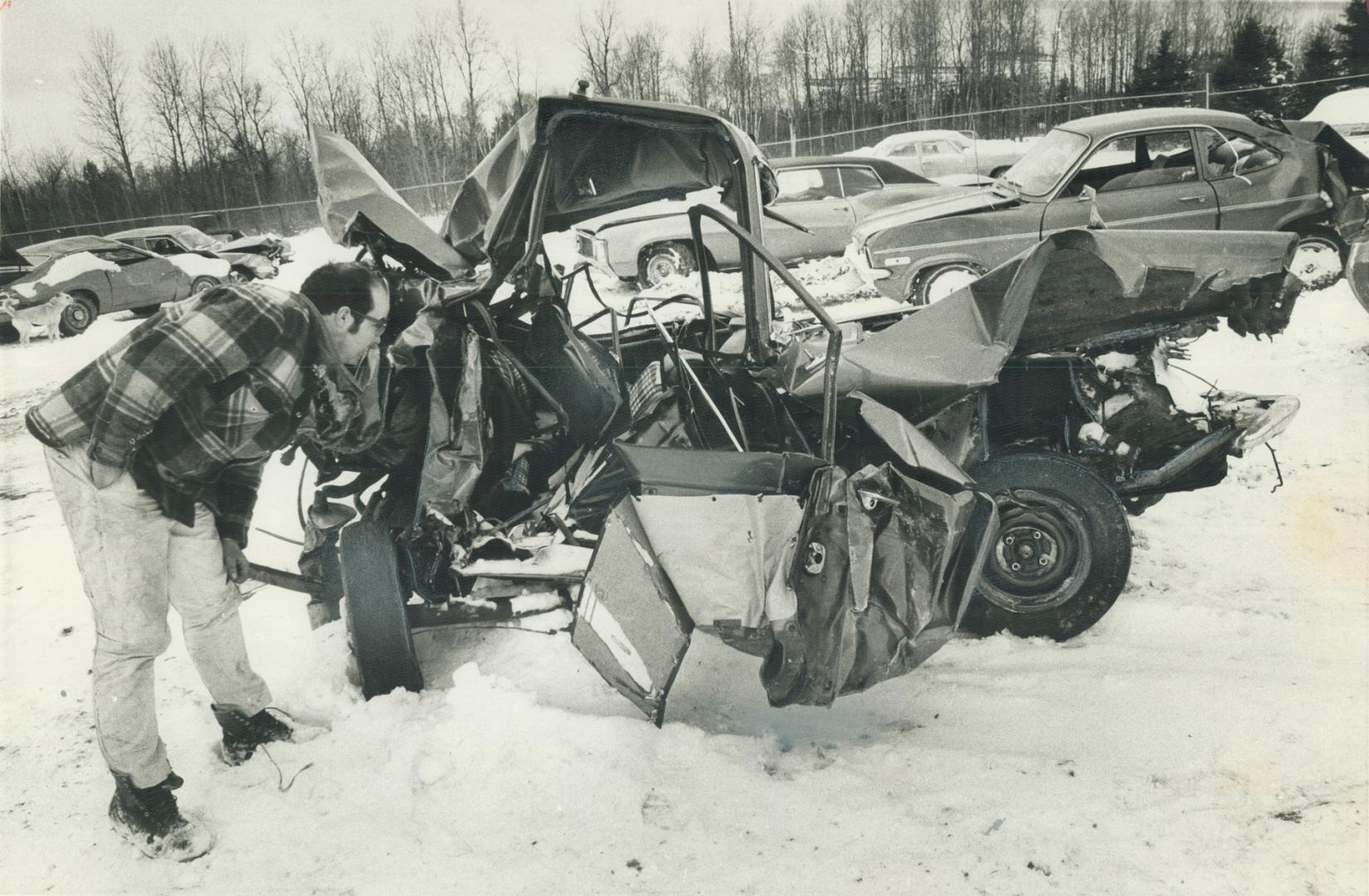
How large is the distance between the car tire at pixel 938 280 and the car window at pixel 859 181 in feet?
10.3

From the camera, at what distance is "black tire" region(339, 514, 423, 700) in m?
2.99

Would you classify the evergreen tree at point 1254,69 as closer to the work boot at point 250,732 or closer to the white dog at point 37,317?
the work boot at point 250,732

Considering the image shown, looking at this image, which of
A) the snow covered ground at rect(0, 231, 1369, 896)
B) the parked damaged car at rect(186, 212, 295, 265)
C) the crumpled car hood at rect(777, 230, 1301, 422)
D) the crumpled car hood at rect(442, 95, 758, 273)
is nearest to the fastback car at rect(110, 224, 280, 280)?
the parked damaged car at rect(186, 212, 295, 265)

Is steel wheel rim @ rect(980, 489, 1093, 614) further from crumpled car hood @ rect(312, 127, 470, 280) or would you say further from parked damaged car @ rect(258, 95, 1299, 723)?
crumpled car hood @ rect(312, 127, 470, 280)

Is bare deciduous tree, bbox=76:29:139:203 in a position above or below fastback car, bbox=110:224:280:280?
above

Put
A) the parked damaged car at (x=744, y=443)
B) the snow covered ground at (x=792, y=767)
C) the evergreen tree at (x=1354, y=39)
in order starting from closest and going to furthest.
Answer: the snow covered ground at (x=792, y=767), the parked damaged car at (x=744, y=443), the evergreen tree at (x=1354, y=39)

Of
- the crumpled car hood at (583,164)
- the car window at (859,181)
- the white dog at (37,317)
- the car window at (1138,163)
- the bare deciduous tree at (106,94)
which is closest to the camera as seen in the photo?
the crumpled car hood at (583,164)

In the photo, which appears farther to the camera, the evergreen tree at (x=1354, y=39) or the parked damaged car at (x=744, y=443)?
the evergreen tree at (x=1354, y=39)

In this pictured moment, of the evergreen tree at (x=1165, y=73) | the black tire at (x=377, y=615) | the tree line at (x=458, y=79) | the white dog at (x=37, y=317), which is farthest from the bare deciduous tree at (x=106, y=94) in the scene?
the evergreen tree at (x=1165, y=73)

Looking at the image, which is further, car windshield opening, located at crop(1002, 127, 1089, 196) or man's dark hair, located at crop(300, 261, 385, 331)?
car windshield opening, located at crop(1002, 127, 1089, 196)

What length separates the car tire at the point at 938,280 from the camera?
23.4 ft

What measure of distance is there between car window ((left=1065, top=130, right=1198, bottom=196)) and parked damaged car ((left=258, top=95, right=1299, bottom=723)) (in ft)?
13.2

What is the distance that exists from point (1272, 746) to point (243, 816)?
10.3 feet

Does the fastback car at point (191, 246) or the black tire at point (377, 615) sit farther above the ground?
the fastback car at point (191, 246)
